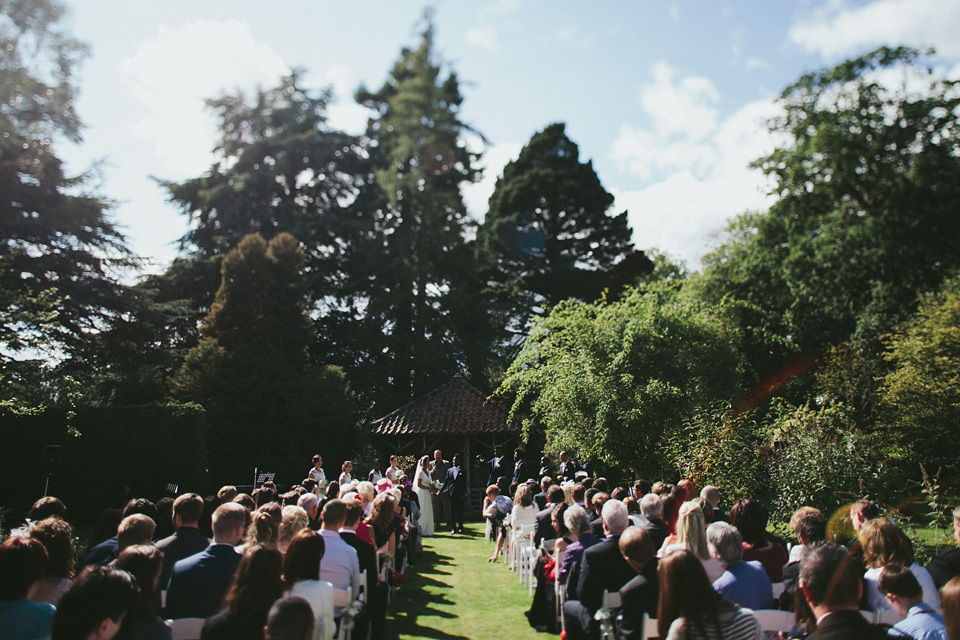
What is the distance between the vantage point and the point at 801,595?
12.6 feet

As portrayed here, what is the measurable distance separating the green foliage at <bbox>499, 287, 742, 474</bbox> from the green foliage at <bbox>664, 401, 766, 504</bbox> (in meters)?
1.24

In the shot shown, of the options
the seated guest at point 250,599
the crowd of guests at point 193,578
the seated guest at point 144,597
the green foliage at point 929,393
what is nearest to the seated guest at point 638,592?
the crowd of guests at point 193,578

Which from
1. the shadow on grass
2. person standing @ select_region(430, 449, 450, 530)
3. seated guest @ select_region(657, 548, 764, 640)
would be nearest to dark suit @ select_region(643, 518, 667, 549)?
the shadow on grass

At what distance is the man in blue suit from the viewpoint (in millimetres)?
4355

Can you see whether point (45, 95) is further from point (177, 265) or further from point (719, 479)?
point (719, 479)

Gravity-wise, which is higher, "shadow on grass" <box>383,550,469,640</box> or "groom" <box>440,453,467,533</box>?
"groom" <box>440,453,467,533</box>

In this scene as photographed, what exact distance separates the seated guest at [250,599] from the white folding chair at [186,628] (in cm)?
56

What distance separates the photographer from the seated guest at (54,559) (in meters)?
4.33

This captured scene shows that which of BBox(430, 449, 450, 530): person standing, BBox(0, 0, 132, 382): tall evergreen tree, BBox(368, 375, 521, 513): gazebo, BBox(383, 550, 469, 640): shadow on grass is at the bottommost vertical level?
BBox(383, 550, 469, 640): shadow on grass

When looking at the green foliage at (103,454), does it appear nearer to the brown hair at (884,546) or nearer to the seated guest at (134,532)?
the seated guest at (134,532)

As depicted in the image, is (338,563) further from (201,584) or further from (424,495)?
(424,495)

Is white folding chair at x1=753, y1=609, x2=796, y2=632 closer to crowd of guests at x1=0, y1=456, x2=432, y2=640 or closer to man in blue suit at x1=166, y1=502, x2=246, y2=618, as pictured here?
crowd of guests at x1=0, y1=456, x2=432, y2=640

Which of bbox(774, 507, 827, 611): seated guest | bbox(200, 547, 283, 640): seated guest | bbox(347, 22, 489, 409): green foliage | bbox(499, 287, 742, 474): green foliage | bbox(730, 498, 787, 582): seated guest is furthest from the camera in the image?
bbox(347, 22, 489, 409): green foliage

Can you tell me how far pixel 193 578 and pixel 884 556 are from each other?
467 cm
